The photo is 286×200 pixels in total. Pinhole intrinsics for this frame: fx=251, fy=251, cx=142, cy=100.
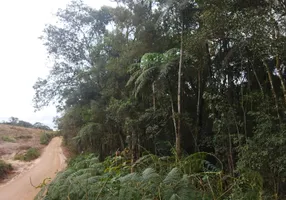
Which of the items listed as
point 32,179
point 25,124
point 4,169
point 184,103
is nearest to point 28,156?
point 4,169

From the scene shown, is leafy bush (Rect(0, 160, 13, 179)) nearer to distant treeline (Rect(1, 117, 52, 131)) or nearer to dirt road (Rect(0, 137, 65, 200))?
dirt road (Rect(0, 137, 65, 200))

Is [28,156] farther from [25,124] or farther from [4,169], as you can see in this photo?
[25,124]

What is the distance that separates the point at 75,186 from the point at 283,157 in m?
2.99

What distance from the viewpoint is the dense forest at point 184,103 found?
3.03 m

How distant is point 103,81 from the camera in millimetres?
9680

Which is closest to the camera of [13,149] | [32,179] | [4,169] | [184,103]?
[184,103]

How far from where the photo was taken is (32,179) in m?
9.85

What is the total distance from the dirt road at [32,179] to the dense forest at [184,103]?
84.9 inches

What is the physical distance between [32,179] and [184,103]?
683 centimetres

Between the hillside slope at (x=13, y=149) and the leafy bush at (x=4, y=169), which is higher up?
the hillside slope at (x=13, y=149)

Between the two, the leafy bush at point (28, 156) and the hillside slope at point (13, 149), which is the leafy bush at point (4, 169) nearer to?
the hillside slope at point (13, 149)

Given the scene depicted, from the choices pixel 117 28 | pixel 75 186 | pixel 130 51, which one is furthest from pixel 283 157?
pixel 117 28

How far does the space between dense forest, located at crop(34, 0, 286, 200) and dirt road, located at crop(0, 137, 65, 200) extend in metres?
2.16

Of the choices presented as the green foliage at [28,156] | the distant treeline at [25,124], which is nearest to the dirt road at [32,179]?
the green foliage at [28,156]
